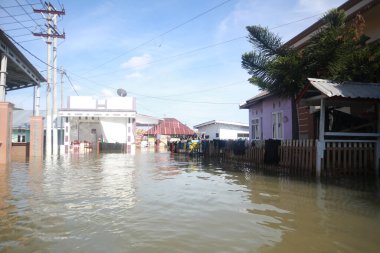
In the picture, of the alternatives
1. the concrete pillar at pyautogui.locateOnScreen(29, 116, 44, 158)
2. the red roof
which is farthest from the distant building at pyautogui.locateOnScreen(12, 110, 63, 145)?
the concrete pillar at pyautogui.locateOnScreen(29, 116, 44, 158)

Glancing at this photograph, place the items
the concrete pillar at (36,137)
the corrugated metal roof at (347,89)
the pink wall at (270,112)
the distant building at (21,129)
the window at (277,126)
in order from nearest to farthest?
the corrugated metal roof at (347,89), the pink wall at (270,112), the window at (277,126), the concrete pillar at (36,137), the distant building at (21,129)

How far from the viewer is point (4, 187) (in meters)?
9.66

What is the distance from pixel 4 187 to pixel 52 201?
9.57 ft

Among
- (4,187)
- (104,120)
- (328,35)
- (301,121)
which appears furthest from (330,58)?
(104,120)

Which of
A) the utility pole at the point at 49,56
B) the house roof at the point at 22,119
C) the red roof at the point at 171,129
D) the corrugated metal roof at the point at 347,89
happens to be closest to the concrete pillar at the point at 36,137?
the utility pole at the point at 49,56

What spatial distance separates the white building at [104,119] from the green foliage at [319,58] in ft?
69.4

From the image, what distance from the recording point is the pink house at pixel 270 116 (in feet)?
64.4

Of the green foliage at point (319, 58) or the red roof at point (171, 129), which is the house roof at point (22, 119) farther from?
the green foliage at point (319, 58)

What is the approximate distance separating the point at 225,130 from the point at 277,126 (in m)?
20.1

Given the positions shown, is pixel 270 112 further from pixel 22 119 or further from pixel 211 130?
pixel 22 119

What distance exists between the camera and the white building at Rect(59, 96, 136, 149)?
34.0 m

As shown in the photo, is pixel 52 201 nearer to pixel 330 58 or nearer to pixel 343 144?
pixel 343 144

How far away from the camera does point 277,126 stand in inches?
834

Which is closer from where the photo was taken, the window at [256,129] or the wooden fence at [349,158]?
the wooden fence at [349,158]
